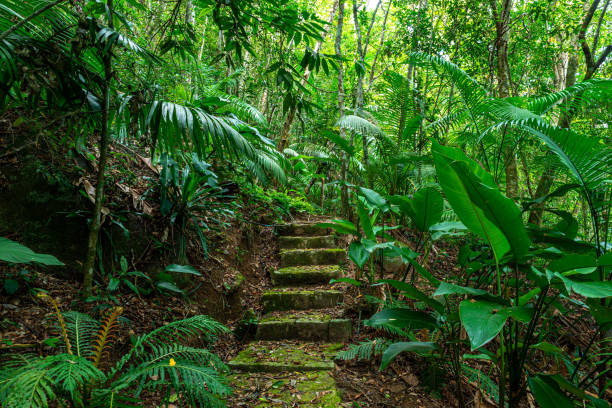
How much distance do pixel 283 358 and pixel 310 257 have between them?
1724mm

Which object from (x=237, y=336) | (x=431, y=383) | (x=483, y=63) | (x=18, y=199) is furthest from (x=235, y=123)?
(x=483, y=63)

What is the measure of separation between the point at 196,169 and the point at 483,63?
5.44 m

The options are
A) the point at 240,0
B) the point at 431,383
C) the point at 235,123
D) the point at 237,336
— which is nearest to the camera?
the point at 240,0

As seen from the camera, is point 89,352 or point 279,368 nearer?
point 89,352

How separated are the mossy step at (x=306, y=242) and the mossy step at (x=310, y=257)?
0.93 feet

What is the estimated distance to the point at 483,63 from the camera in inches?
224

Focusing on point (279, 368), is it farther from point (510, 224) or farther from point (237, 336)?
point (510, 224)

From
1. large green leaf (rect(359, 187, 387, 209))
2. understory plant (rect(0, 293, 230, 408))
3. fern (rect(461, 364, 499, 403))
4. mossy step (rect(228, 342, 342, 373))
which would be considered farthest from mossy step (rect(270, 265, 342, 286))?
understory plant (rect(0, 293, 230, 408))

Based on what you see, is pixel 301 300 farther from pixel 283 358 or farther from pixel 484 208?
pixel 484 208

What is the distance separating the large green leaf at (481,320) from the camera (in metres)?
0.92

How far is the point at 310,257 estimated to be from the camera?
13.2ft

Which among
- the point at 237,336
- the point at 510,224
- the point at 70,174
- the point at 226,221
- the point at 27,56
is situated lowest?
the point at 237,336

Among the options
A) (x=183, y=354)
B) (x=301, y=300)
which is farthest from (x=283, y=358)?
(x=183, y=354)

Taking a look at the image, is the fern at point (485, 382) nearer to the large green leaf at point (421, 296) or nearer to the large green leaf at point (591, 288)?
the large green leaf at point (421, 296)
